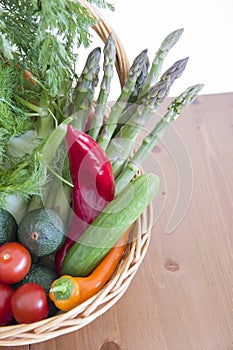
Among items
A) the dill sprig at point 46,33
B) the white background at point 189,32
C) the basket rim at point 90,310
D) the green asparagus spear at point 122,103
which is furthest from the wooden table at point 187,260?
the white background at point 189,32

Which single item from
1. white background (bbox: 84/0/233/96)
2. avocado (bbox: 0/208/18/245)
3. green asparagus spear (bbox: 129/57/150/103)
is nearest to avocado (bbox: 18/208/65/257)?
avocado (bbox: 0/208/18/245)

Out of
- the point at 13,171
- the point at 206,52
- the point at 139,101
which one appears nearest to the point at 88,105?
the point at 139,101

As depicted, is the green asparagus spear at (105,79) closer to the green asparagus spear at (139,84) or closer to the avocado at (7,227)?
the green asparagus spear at (139,84)

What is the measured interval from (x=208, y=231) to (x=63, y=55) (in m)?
0.43

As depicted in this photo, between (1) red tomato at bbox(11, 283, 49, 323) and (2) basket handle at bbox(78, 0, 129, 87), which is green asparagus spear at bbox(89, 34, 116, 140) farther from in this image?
(1) red tomato at bbox(11, 283, 49, 323)

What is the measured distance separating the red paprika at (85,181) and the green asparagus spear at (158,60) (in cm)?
17

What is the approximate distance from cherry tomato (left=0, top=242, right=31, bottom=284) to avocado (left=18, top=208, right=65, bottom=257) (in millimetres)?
22

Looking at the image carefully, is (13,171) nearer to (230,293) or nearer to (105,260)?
(105,260)

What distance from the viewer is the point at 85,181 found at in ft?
3.09

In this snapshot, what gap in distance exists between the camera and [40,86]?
1006 millimetres

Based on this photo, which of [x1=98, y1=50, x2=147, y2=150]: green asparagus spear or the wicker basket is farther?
[x1=98, y1=50, x2=147, y2=150]: green asparagus spear

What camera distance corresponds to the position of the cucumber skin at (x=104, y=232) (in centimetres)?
89

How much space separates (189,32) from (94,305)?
4.35 ft

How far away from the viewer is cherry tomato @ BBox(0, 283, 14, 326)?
82 cm
